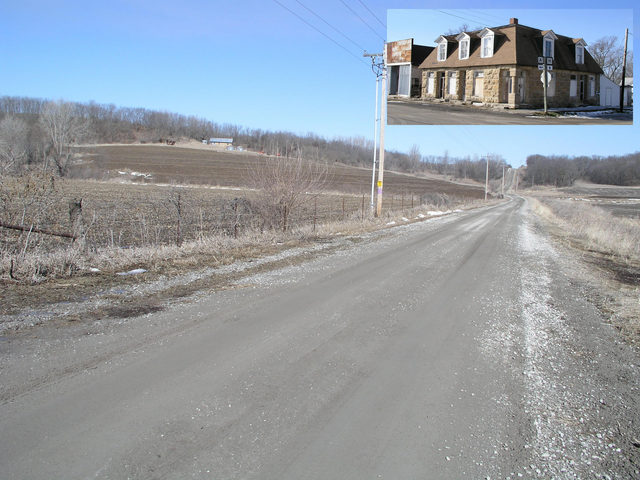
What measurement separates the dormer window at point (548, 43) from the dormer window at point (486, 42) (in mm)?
1386

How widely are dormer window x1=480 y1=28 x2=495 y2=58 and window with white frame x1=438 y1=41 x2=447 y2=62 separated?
1361mm

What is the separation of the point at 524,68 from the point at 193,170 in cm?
7096

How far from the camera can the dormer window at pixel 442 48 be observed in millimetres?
15134

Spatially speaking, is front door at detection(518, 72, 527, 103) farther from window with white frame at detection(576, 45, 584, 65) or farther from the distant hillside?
the distant hillside

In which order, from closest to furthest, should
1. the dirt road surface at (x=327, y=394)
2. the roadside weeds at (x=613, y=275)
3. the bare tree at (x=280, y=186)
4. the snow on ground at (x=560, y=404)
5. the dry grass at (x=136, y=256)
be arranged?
the dirt road surface at (x=327, y=394) → the snow on ground at (x=560, y=404) → the roadside weeds at (x=613, y=275) → the dry grass at (x=136, y=256) → the bare tree at (x=280, y=186)

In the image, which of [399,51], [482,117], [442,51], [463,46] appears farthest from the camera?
[399,51]

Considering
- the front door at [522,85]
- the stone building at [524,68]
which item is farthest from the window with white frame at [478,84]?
the front door at [522,85]

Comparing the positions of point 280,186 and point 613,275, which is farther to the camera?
point 280,186

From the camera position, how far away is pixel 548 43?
13.0 metres

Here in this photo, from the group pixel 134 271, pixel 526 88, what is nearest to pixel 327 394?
pixel 134 271

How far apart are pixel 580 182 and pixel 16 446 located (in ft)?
410

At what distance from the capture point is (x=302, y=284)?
882cm

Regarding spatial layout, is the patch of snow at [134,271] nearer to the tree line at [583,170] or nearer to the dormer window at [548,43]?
the dormer window at [548,43]

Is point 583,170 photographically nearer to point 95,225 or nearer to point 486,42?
point 486,42
